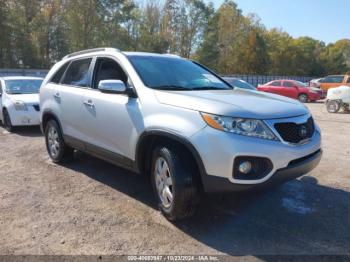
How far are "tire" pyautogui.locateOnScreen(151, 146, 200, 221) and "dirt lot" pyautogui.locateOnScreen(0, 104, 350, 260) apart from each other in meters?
0.19

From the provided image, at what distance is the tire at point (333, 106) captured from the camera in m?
15.7

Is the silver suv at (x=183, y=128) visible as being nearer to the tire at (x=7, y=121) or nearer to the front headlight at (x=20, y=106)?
the front headlight at (x=20, y=106)

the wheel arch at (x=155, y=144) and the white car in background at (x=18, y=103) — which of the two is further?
the white car in background at (x=18, y=103)

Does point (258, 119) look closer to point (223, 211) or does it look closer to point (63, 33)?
point (223, 211)

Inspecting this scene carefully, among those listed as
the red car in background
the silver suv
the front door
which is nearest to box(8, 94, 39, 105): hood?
Result: the silver suv

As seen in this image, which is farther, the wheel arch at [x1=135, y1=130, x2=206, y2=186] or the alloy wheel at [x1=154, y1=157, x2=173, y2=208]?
the alloy wheel at [x1=154, y1=157, x2=173, y2=208]

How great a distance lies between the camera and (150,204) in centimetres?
441

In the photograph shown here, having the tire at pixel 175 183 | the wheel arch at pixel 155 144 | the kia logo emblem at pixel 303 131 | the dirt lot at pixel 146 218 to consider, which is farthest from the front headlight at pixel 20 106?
the kia logo emblem at pixel 303 131

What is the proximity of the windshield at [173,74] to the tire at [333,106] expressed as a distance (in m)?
12.3

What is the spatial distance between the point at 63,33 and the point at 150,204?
131ft

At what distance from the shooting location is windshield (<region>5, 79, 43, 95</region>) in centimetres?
1012

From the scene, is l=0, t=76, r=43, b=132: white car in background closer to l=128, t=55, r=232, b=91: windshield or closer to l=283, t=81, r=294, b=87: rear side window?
l=128, t=55, r=232, b=91: windshield

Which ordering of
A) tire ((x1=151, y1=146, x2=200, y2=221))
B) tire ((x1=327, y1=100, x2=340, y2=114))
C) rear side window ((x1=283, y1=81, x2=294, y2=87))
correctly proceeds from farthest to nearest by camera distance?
1. rear side window ((x1=283, y1=81, x2=294, y2=87))
2. tire ((x1=327, y1=100, x2=340, y2=114))
3. tire ((x1=151, y1=146, x2=200, y2=221))

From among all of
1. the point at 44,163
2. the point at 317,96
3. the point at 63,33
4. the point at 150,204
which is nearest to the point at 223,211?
the point at 150,204
